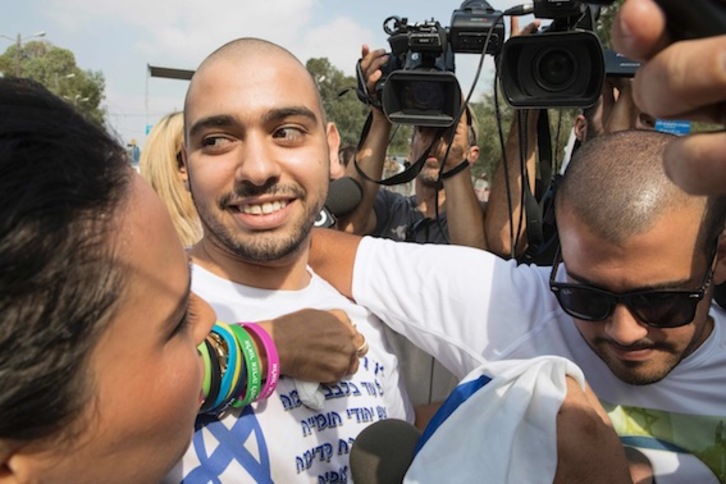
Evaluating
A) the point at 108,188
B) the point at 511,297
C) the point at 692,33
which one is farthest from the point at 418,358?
the point at 692,33

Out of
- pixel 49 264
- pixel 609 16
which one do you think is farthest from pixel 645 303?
pixel 609 16

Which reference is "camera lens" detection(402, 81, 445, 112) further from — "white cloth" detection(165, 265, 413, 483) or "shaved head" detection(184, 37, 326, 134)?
"white cloth" detection(165, 265, 413, 483)

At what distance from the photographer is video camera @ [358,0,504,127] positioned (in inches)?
101

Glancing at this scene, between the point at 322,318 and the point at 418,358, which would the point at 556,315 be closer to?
the point at 418,358

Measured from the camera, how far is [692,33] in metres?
0.54

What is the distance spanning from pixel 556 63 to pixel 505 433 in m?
1.66

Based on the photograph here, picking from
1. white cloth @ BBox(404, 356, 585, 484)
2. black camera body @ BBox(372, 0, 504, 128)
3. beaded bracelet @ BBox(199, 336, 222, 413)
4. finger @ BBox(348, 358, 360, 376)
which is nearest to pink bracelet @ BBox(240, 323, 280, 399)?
beaded bracelet @ BBox(199, 336, 222, 413)

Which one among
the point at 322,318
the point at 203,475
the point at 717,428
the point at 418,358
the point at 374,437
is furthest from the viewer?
the point at 418,358

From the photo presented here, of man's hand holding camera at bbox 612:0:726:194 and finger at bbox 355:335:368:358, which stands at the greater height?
man's hand holding camera at bbox 612:0:726:194

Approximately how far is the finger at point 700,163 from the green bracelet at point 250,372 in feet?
3.31

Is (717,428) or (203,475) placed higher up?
(717,428)

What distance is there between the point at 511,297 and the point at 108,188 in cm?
121

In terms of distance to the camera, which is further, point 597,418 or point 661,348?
point 661,348

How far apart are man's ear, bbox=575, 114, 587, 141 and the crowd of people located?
0.03m
